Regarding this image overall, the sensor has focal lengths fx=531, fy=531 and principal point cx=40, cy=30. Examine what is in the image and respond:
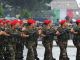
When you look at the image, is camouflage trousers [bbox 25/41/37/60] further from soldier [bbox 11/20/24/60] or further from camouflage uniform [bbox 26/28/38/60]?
soldier [bbox 11/20/24/60]

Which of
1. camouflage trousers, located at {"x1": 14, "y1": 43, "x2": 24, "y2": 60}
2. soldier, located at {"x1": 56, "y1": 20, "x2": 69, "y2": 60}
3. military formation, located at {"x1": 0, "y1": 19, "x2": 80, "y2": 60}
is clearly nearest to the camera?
military formation, located at {"x1": 0, "y1": 19, "x2": 80, "y2": 60}

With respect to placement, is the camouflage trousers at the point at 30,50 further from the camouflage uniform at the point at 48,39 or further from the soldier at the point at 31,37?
the camouflage uniform at the point at 48,39

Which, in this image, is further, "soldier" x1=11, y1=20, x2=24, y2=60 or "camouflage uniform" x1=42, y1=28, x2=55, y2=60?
"camouflage uniform" x1=42, y1=28, x2=55, y2=60

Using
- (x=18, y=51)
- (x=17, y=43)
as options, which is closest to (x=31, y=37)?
(x=17, y=43)

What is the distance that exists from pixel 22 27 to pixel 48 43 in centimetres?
121

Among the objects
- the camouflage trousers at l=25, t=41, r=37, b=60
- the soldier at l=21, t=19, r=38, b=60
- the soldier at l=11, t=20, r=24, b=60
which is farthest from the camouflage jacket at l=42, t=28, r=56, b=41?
the soldier at l=11, t=20, r=24, b=60

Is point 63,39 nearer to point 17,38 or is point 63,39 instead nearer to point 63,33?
point 63,33

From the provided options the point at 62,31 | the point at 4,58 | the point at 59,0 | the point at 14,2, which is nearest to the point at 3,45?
the point at 4,58

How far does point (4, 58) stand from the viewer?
20375 mm

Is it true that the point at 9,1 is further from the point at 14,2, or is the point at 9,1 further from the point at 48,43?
the point at 48,43

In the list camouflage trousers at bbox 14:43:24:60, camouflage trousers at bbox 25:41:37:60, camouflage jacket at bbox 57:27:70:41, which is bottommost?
camouflage trousers at bbox 14:43:24:60

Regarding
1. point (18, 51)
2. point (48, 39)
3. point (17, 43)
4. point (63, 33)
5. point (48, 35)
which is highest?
point (63, 33)

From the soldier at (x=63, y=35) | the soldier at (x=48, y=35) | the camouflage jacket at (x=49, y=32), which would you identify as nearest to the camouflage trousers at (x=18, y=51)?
the soldier at (x=48, y=35)

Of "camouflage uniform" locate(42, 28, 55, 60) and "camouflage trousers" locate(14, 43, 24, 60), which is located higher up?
"camouflage uniform" locate(42, 28, 55, 60)
